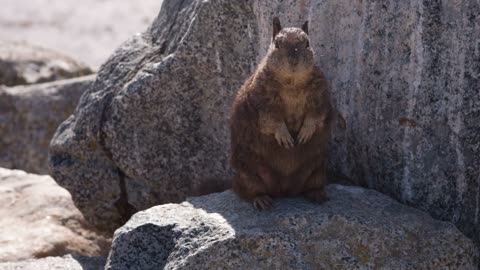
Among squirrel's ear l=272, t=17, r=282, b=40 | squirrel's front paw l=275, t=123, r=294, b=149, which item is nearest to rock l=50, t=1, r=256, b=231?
squirrel's ear l=272, t=17, r=282, b=40

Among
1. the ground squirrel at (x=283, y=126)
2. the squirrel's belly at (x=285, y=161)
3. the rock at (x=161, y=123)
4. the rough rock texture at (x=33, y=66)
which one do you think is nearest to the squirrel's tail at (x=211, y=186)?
the rock at (x=161, y=123)

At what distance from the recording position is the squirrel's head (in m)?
5.76

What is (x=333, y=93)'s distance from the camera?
6473 millimetres

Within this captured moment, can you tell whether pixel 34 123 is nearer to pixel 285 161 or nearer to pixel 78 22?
pixel 285 161

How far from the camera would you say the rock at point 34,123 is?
1047 centimetres

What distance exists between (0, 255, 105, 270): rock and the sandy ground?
8.03 metres

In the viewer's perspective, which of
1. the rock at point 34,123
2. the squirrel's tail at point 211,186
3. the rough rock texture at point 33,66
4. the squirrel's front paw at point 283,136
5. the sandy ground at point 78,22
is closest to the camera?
the squirrel's front paw at point 283,136

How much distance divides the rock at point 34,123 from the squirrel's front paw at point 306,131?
5.05m

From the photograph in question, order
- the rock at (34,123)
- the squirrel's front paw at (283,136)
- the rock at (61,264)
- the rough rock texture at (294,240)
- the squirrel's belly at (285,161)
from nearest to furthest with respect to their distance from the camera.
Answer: the rough rock texture at (294,240), the squirrel's front paw at (283,136), the squirrel's belly at (285,161), the rock at (61,264), the rock at (34,123)

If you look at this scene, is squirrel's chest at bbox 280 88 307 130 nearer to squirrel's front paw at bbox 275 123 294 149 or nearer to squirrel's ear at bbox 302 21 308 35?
squirrel's front paw at bbox 275 123 294 149

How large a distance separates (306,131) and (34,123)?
5344 millimetres

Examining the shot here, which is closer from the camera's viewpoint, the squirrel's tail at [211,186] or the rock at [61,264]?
the rock at [61,264]

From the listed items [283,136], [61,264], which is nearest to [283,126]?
[283,136]

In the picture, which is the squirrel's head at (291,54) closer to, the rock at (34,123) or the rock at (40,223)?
the rock at (40,223)
